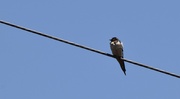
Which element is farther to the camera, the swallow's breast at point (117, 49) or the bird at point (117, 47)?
the swallow's breast at point (117, 49)

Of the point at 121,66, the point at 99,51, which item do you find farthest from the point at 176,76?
the point at 121,66

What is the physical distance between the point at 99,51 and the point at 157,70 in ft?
3.03

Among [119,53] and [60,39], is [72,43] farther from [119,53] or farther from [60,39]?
[119,53]

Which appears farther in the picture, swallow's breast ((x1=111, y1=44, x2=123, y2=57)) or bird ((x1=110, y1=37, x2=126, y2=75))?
swallow's breast ((x1=111, y1=44, x2=123, y2=57))

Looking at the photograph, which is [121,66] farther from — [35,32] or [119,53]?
[35,32]

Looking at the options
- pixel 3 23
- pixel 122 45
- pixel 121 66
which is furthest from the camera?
pixel 122 45

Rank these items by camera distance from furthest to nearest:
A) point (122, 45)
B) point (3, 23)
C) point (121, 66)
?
1. point (122, 45)
2. point (121, 66)
3. point (3, 23)

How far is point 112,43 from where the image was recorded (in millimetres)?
13492

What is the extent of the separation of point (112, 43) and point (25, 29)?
19.0 ft

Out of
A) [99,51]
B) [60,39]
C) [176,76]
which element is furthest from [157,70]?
[60,39]

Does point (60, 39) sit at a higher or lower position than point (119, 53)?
lower

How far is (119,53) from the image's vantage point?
12938 mm

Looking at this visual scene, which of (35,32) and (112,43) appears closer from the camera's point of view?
(35,32)

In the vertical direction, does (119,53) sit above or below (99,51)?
above
